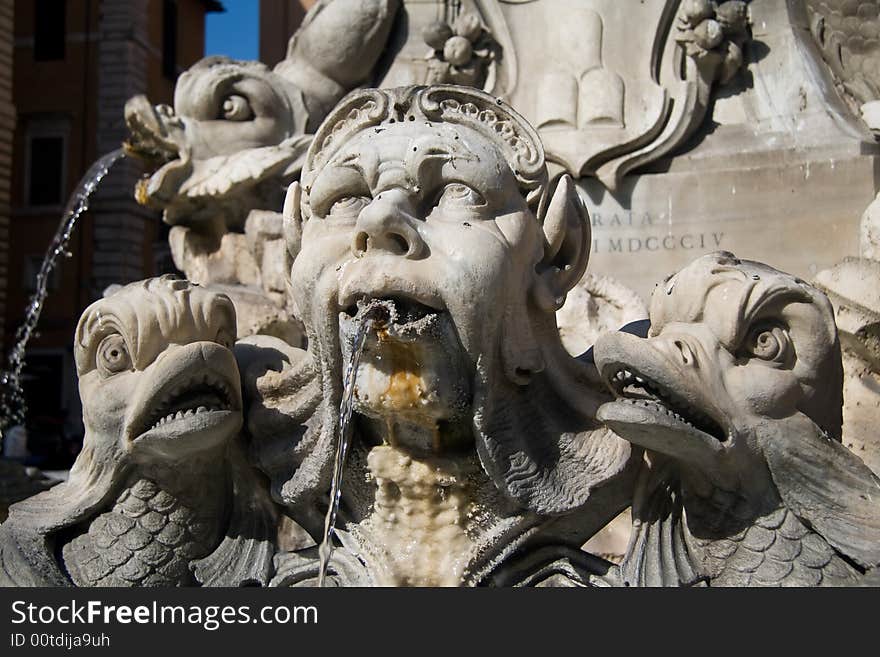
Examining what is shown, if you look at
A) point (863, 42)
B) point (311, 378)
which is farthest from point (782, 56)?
point (311, 378)

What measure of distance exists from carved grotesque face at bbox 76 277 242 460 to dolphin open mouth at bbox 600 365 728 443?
0.99 m

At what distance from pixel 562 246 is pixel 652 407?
1.91 ft

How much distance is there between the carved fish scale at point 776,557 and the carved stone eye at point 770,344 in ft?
1.18

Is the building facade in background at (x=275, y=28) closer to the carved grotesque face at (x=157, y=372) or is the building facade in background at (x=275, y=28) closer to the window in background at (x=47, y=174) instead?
the carved grotesque face at (x=157, y=372)

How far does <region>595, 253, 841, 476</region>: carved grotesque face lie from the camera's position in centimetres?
286

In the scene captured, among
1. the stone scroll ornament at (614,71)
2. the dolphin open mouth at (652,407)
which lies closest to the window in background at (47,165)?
the stone scroll ornament at (614,71)

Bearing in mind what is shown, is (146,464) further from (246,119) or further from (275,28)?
(275,28)

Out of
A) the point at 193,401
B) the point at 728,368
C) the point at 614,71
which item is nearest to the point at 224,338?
the point at 193,401

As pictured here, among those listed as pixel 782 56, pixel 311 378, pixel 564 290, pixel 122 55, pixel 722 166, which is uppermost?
pixel 122 55

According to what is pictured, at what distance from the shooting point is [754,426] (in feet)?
9.41

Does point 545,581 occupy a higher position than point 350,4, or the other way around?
point 350,4

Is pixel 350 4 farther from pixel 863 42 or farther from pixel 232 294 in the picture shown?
pixel 863 42

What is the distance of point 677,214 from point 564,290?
2266 millimetres

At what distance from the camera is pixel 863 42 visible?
5.74m
